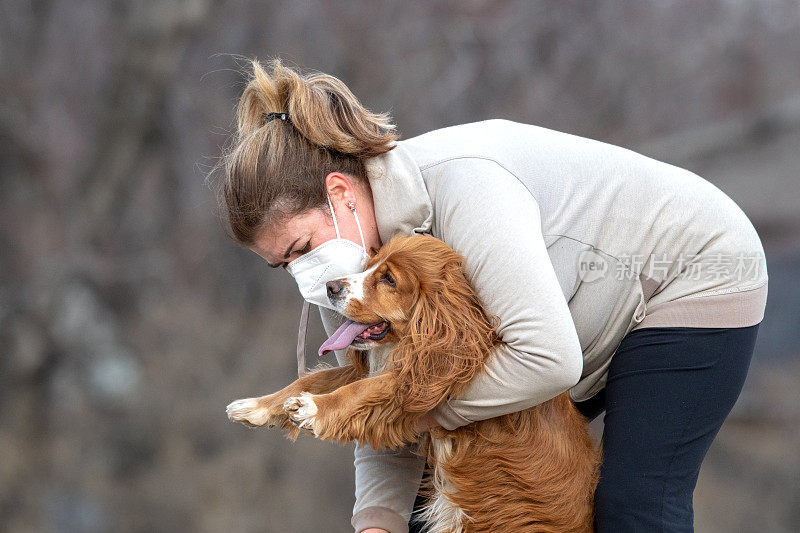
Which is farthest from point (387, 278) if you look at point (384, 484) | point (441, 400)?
point (384, 484)

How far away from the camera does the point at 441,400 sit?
5.31 feet

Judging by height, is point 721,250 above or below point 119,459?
above

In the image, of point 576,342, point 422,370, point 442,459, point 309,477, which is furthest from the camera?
point 309,477

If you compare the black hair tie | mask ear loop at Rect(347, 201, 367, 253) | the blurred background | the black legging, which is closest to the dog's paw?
mask ear loop at Rect(347, 201, 367, 253)

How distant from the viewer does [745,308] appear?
5.41 ft

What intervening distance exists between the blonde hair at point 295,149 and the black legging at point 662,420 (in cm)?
72

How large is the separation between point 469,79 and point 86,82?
6.92 feet

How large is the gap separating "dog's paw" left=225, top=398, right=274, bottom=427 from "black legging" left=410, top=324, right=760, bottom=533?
0.77 meters

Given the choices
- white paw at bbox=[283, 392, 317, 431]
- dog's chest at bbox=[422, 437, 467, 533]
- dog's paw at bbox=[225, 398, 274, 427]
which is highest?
white paw at bbox=[283, 392, 317, 431]

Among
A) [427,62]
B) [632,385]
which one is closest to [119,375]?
[427,62]

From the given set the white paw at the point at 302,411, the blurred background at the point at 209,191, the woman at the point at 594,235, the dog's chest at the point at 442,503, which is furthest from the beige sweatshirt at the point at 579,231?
the blurred background at the point at 209,191

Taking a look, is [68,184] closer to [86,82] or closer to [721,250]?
[86,82]

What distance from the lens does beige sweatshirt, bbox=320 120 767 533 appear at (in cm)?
151

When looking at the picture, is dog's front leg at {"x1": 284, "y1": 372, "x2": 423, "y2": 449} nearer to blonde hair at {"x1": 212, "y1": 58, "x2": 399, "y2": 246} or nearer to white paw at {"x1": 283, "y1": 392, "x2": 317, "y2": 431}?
white paw at {"x1": 283, "y1": 392, "x2": 317, "y2": 431}
